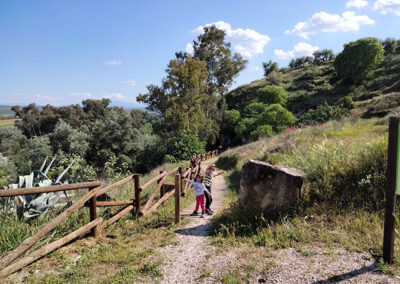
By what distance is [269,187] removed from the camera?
17.5ft

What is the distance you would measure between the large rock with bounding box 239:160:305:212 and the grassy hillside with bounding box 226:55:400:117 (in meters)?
24.3

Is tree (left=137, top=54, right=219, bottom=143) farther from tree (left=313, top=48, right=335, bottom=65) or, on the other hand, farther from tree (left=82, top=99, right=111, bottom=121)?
tree (left=313, top=48, right=335, bottom=65)

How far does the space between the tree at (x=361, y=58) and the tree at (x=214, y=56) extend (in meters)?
20.8

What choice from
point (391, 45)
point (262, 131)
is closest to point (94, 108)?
point (262, 131)

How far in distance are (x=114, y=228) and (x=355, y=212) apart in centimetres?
496

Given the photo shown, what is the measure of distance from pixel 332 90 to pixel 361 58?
6.80 m

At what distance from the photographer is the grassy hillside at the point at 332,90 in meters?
29.1

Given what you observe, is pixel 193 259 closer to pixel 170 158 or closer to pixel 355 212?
pixel 355 212

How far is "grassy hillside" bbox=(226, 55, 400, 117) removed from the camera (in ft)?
95.5

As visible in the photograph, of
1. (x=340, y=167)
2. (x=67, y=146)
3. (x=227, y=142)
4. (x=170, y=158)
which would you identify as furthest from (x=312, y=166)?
(x=227, y=142)

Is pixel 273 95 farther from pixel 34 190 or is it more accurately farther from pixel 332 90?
pixel 34 190

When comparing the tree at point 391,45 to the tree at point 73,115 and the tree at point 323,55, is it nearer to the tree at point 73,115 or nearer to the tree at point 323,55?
the tree at point 323,55

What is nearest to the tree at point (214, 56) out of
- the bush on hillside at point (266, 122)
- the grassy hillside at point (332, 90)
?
the bush on hillside at point (266, 122)

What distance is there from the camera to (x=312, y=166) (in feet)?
19.5
